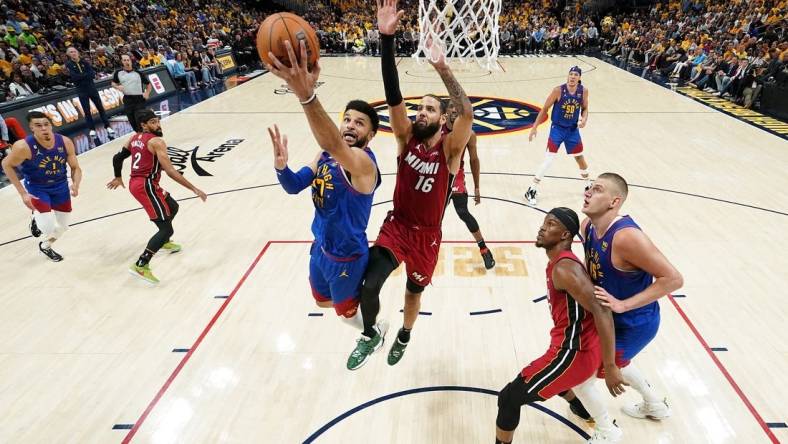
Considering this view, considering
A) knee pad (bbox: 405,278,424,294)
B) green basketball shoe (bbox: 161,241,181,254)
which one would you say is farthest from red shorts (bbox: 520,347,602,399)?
green basketball shoe (bbox: 161,241,181,254)

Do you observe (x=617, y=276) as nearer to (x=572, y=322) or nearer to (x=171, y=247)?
(x=572, y=322)

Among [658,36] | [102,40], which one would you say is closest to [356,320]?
[102,40]

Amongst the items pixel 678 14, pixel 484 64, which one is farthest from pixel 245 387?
pixel 678 14

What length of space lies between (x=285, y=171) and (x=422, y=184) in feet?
3.14

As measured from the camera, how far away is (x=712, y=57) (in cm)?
1447

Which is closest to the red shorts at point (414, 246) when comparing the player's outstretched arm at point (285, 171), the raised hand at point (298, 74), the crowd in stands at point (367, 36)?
the player's outstretched arm at point (285, 171)

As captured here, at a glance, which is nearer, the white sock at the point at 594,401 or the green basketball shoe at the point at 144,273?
the white sock at the point at 594,401

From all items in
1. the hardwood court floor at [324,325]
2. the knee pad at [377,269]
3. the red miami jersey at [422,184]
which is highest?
the red miami jersey at [422,184]

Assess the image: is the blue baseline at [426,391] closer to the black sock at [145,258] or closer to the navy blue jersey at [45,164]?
the black sock at [145,258]

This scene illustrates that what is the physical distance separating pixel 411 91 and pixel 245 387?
11646 mm

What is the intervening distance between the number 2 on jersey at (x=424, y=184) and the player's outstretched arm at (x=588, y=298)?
3.57 ft

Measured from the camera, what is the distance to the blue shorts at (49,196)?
5.32 m

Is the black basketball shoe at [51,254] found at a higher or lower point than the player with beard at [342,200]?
lower

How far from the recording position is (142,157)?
4.96m
